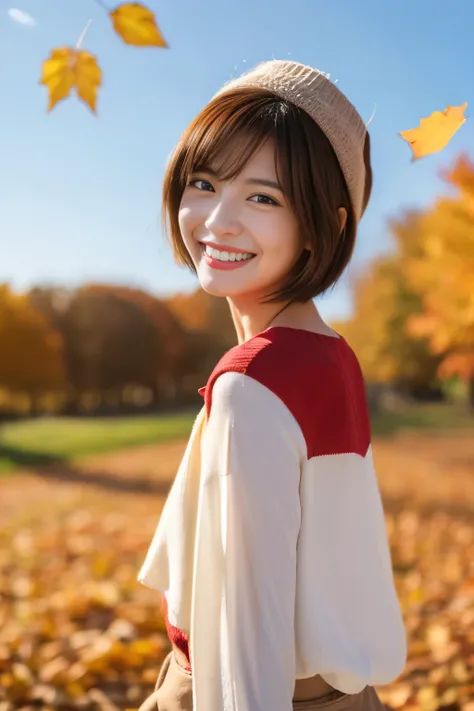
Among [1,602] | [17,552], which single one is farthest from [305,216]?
[17,552]

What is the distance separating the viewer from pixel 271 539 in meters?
1.47

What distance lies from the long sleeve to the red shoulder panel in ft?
0.10

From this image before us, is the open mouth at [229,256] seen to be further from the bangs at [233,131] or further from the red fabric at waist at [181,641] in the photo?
the red fabric at waist at [181,641]

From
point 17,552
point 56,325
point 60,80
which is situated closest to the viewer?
point 60,80

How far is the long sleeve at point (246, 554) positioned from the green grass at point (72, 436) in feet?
44.6

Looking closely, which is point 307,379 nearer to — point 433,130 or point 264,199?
point 264,199

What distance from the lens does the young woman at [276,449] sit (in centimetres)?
146

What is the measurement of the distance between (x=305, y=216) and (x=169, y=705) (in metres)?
1.18

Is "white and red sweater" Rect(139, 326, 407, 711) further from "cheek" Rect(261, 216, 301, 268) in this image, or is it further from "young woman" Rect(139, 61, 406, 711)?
"cheek" Rect(261, 216, 301, 268)

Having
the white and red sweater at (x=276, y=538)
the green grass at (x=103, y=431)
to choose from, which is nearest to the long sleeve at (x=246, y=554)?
the white and red sweater at (x=276, y=538)

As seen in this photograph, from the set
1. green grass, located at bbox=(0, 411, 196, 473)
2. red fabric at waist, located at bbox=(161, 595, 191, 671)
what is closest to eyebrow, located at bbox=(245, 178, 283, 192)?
red fabric at waist, located at bbox=(161, 595, 191, 671)

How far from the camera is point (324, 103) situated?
5.71ft

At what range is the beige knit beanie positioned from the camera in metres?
1.72

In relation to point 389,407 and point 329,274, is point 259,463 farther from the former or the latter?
point 389,407
